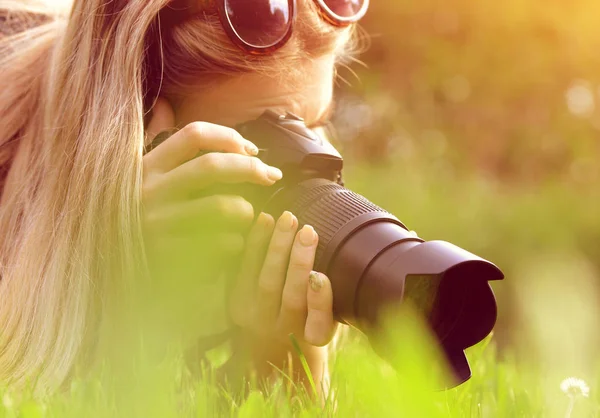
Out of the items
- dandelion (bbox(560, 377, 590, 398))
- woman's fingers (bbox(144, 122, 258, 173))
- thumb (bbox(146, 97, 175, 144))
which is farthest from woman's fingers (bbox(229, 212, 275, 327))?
dandelion (bbox(560, 377, 590, 398))

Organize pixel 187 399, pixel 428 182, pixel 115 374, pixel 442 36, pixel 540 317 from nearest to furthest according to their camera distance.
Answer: pixel 540 317 < pixel 187 399 < pixel 115 374 < pixel 428 182 < pixel 442 36

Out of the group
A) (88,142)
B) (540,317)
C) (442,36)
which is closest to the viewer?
(540,317)

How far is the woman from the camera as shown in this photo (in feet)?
4.03

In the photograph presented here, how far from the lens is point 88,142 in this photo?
1358 mm

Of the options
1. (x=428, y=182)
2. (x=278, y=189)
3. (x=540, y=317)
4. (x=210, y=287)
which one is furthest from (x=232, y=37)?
(x=428, y=182)

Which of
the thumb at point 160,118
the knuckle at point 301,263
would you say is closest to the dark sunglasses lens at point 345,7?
the thumb at point 160,118

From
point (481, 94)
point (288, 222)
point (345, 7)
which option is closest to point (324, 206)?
point (288, 222)

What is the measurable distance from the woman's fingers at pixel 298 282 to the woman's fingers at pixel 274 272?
2 cm

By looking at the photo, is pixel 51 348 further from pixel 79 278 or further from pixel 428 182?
pixel 428 182

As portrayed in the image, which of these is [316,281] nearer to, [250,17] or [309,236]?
[309,236]

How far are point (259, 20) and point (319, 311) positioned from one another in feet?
1.68

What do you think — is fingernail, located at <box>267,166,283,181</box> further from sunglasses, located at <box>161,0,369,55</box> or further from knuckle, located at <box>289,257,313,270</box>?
sunglasses, located at <box>161,0,369,55</box>

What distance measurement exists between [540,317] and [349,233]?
0.32m

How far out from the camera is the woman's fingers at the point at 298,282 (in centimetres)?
116
